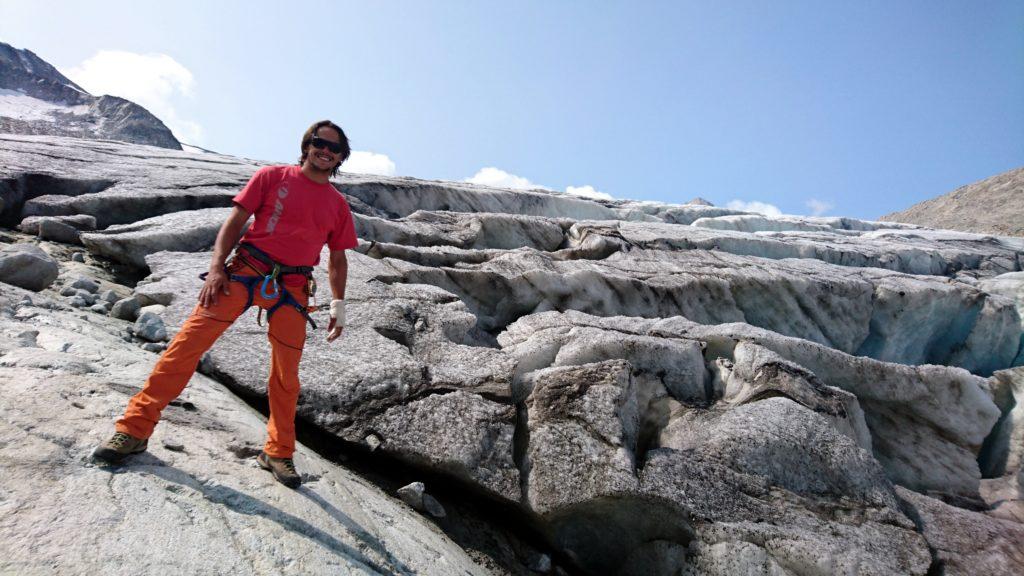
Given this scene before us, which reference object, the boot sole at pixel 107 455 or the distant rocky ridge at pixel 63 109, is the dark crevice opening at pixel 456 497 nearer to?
the boot sole at pixel 107 455

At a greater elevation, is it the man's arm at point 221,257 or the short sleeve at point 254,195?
the short sleeve at point 254,195

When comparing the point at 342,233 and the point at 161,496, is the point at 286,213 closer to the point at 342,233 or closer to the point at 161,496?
the point at 342,233

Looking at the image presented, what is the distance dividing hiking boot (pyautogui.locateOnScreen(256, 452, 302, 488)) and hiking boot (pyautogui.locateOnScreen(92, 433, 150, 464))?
0.94m

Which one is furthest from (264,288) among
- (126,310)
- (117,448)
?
(126,310)

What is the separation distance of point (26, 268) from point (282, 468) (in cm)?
634

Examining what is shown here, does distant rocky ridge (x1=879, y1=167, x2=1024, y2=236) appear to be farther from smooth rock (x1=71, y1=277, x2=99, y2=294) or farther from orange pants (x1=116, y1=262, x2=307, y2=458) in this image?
smooth rock (x1=71, y1=277, x2=99, y2=294)

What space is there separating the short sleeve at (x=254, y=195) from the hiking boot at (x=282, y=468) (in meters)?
2.21

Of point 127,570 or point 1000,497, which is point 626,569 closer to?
point 127,570

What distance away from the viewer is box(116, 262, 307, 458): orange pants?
376 cm

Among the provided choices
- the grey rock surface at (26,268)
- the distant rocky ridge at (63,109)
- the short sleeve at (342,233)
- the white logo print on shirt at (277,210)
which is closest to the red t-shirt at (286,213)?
the white logo print on shirt at (277,210)

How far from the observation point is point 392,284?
10.3 metres

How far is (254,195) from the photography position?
4434mm

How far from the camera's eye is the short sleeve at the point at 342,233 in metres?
4.97

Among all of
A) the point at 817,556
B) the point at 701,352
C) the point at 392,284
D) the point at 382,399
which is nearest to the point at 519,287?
the point at 392,284
